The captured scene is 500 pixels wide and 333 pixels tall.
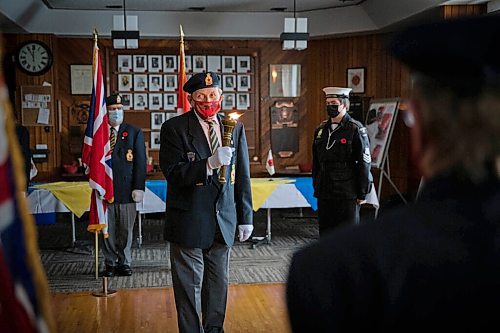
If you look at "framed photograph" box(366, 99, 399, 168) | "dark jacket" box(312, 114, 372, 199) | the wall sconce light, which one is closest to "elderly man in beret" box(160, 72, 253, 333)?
"dark jacket" box(312, 114, 372, 199)

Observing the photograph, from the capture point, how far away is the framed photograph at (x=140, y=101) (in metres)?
9.54

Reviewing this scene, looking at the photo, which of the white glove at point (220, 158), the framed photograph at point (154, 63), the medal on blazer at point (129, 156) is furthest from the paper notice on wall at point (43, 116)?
the white glove at point (220, 158)

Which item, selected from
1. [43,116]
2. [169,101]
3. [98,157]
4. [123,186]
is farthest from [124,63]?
[98,157]

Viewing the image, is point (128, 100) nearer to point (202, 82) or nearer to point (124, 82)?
point (124, 82)

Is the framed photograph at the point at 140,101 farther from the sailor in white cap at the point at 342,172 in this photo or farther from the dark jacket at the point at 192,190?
the dark jacket at the point at 192,190

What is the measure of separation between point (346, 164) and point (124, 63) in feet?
17.3

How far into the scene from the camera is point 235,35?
30.8ft

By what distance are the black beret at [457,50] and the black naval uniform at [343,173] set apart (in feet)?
13.1

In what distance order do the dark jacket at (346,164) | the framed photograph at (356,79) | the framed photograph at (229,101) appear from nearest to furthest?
the dark jacket at (346,164) → the framed photograph at (356,79) → the framed photograph at (229,101)

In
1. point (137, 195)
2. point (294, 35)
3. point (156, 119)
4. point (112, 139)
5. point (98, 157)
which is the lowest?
point (137, 195)

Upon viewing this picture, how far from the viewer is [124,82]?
9469mm

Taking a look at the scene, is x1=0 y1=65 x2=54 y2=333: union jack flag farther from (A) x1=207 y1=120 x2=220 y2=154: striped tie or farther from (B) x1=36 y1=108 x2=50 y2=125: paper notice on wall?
(B) x1=36 y1=108 x2=50 y2=125: paper notice on wall

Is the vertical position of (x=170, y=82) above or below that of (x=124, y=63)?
below

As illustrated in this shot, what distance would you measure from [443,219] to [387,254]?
0.33 feet
